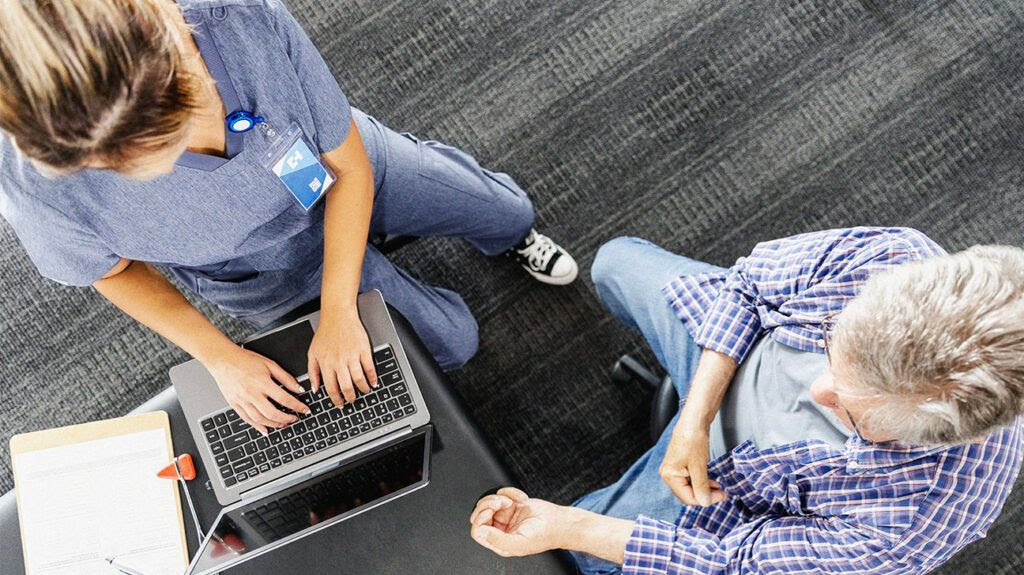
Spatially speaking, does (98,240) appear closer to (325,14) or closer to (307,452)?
(307,452)

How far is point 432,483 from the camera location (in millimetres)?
1029

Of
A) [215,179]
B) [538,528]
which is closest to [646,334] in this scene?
[538,528]

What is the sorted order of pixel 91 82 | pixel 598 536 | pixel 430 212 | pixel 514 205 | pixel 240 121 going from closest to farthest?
pixel 91 82
pixel 240 121
pixel 598 536
pixel 430 212
pixel 514 205

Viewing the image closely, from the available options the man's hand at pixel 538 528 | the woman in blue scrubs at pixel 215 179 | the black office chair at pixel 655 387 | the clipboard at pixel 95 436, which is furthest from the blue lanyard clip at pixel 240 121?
the black office chair at pixel 655 387

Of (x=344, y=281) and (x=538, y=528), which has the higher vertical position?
(x=344, y=281)

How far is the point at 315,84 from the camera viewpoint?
3.20 feet

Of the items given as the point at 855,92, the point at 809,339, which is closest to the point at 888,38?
the point at 855,92

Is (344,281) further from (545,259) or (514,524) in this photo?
(545,259)

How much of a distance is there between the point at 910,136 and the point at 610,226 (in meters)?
0.80

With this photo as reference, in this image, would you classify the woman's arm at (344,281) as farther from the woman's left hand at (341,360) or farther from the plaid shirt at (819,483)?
the plaid shirt at (819,483)

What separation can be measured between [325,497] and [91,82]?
64 centimetres

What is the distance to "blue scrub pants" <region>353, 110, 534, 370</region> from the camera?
4.28ft

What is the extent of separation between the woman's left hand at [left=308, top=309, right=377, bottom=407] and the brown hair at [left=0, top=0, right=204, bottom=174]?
16.5 inches

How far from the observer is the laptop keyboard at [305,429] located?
1.06m
